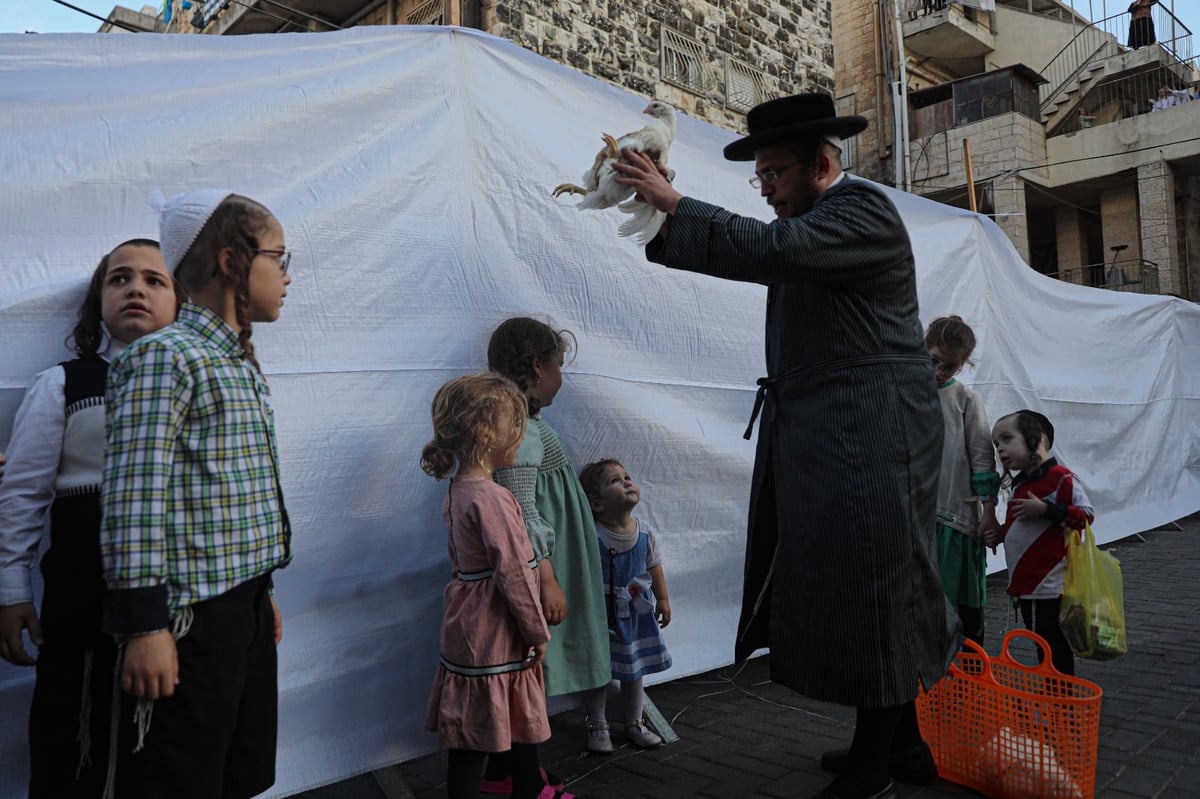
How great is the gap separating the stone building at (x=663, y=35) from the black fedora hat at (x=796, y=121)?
20.2 ft

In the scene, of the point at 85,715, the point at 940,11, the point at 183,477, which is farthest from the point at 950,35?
the point at 85,715

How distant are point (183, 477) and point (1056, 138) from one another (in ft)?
69.8

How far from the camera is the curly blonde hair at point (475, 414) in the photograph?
2.33 m

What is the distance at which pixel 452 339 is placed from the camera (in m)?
2.81

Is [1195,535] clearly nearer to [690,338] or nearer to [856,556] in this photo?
[690,338]

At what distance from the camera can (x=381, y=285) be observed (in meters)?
2.67

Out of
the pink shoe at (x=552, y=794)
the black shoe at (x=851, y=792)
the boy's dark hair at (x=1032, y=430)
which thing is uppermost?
the boy's dark hair at (x=1032, y=430)

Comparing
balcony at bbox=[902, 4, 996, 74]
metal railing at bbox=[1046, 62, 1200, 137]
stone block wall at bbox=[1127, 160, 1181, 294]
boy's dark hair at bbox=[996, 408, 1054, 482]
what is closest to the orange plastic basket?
boy's dark hair at bbox=[996, 408, 1054, 482]

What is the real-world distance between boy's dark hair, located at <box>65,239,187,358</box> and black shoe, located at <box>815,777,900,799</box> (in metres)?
1.97

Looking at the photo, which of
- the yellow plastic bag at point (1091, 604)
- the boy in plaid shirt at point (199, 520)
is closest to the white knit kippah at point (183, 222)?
the boy in plaid shirt at point (199, 520)

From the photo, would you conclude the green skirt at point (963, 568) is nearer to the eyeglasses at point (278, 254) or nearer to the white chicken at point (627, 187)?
the white chicken at point (627, 187)

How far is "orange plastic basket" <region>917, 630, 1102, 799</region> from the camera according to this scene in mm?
2361

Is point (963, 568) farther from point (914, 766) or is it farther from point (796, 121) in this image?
point (796, 121)

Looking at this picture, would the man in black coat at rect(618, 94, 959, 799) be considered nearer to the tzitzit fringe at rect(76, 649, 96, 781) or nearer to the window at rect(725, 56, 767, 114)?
the tzitzit fringe at rect(76, 649, 96, 781)
